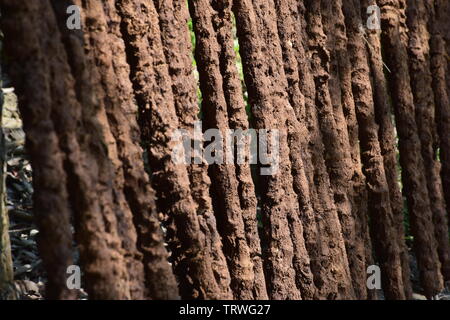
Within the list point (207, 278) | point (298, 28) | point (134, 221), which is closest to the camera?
point (134, 221)

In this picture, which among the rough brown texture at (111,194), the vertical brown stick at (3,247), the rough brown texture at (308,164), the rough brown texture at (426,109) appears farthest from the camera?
the rough brown texture at (426,109)

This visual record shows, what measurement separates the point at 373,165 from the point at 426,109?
682 millimetres

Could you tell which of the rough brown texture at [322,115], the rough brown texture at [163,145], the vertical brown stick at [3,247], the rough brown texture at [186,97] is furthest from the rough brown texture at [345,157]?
the vertical brown stick at [3,247]

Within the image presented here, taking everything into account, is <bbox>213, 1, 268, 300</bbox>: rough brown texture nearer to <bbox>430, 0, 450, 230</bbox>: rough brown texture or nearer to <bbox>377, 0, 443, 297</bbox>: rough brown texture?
<bbox>377, 0, 443, 297</bbox>: rough brown texture

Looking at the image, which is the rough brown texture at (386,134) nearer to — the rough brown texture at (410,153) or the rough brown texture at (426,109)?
the rough brown texture at (410,153)

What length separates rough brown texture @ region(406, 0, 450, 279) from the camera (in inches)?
196

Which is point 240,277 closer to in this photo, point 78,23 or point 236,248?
Result: point 236,248

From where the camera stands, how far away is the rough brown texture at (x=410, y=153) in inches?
191

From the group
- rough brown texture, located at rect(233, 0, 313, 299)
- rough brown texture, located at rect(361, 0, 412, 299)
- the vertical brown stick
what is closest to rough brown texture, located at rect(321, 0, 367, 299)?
rough brown texture, located at rect(361, 0, 412, 299)

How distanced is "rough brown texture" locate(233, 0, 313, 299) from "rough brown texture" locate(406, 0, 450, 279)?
1286mm

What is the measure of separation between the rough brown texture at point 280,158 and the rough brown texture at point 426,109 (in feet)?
4.22

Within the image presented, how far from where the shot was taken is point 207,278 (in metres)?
3.55
